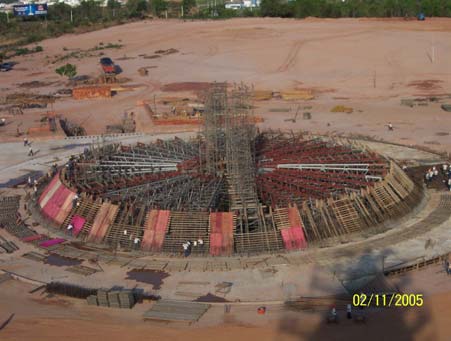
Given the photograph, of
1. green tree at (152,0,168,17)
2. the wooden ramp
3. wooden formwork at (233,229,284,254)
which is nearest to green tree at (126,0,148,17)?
green tree at (152,0,168,17)

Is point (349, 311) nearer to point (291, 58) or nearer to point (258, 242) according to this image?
point (258, 242)

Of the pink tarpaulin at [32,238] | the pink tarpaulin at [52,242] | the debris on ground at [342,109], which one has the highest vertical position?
the debris on ground at [342,109]

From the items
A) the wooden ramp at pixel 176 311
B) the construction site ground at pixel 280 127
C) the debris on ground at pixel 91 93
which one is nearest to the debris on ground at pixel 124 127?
the construction site ground at pixel 280 127

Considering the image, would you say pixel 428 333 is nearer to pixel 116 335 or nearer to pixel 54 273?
pixel 116 335

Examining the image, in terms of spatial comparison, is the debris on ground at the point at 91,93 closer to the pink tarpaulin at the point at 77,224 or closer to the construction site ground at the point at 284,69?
the construction site ground at the point at 284,69

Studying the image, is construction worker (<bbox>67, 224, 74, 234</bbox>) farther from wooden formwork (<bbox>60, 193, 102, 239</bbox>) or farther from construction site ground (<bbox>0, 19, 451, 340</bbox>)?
construction site ground (<bbox>0, 19, 451, 340</bbox>)
